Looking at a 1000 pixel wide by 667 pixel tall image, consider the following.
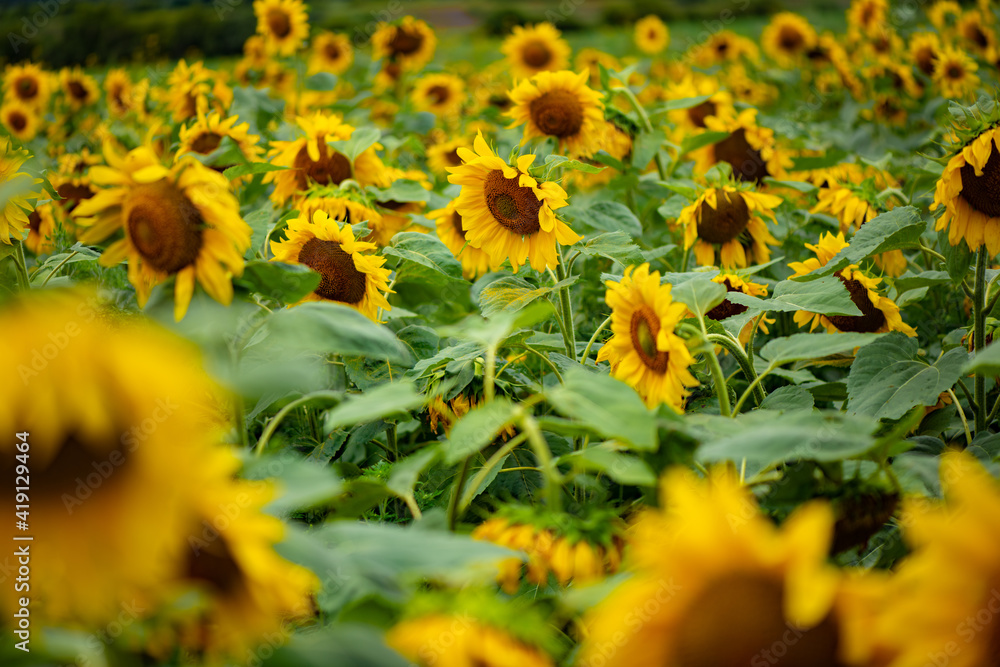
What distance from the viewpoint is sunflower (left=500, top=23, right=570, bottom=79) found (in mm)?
Result: 2908

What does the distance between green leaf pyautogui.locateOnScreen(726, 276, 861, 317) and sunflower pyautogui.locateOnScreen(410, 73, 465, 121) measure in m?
2.52

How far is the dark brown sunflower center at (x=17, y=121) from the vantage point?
10.8 ft

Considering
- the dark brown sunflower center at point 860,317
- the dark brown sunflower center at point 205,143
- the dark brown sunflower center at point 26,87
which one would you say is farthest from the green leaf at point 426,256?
the dark brown sunflower center at point 26,87

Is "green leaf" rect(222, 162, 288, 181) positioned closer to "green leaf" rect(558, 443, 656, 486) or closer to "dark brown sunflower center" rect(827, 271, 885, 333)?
"green leaf" rect(558, 443, 656, 486)

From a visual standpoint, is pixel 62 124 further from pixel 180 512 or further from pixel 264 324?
pixel 180 512

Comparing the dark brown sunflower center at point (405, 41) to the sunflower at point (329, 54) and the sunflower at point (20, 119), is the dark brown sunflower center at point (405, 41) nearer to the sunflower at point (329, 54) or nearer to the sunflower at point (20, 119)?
the sunflower at point (329, 54)

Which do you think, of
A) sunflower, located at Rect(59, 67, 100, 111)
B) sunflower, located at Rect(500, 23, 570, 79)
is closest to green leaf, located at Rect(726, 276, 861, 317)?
sunflower, located at Rect(500, 23, 570, 79)

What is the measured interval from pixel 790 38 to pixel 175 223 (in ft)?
13.1

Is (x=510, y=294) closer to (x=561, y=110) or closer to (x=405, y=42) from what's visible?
(x=561, y=110)

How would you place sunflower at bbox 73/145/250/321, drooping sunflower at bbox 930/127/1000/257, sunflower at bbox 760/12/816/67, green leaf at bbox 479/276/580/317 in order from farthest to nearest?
1. sunflower at bbox 760/12/816/67
2. green leaf at bbox 479/276/580/317
3. drooping sunflower at bbox 930/127/1000/257
4. sunflower at bbox 73/145/250/321

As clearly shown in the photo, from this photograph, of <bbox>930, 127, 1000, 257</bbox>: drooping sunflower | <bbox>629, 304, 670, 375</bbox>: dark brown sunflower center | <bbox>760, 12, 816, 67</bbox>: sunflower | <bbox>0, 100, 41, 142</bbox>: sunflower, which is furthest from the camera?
<bbox>760, 12, 816, 67</bbox>: sunflower

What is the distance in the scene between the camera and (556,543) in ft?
2.05

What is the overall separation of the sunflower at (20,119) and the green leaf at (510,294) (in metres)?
2.92

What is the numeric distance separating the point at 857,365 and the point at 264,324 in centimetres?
77
